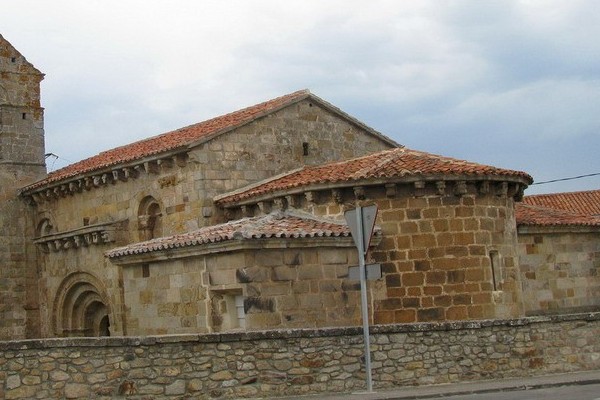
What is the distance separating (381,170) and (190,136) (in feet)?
18.7

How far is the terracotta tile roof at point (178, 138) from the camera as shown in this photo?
21.7 metres

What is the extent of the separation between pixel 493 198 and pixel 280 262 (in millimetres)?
4795

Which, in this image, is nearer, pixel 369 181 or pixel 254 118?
pixel 369 181

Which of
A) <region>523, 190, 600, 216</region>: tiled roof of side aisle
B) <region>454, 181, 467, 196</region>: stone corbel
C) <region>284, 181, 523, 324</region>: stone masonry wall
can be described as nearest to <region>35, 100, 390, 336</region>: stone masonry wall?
<region>284, 181, 523, 324</region>: stone masonry wall

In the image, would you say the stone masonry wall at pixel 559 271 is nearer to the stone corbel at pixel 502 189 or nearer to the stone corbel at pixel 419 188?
the stone corbel at pixel 502 189

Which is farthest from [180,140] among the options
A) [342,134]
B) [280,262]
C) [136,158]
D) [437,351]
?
[437,351]

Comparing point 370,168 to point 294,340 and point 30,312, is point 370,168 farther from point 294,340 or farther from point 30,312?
point 30,312

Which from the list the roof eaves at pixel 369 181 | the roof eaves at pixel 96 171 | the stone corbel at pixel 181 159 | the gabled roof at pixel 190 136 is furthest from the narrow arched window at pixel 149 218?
the roof eaves at pixel 369 181

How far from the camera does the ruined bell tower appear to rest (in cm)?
2638

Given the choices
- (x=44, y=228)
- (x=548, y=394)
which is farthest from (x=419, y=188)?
(x=44, y=228)

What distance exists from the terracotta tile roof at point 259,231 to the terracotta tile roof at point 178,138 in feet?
11.2

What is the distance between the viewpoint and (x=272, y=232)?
54.6 ft

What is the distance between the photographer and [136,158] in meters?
22.3

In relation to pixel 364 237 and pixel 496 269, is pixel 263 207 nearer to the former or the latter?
pixel 496 269
